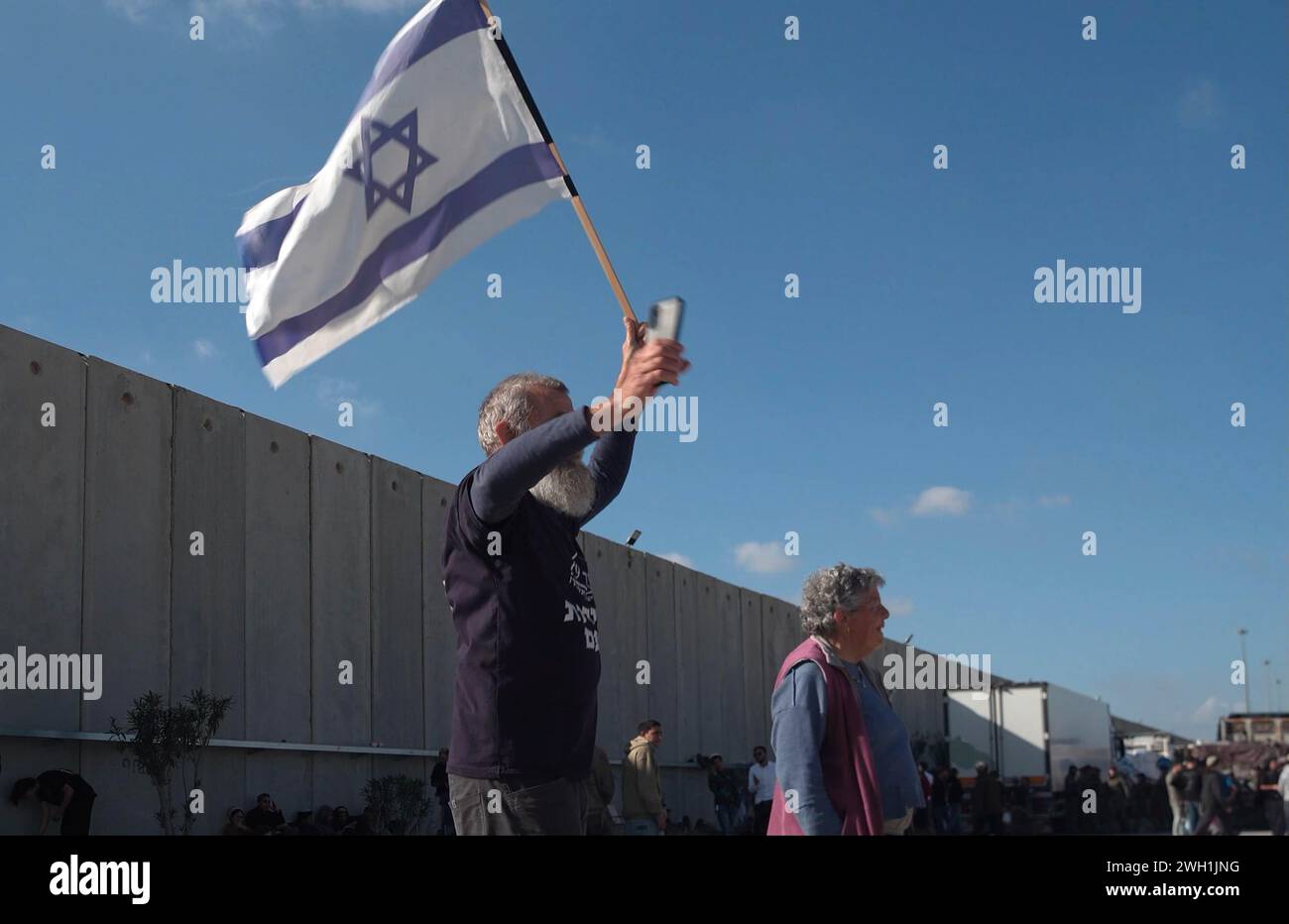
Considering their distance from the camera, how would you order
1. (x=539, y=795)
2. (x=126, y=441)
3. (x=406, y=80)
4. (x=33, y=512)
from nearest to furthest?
1. (x=539, y=795)
2. (x=406, y=80)
3. (x=33, y=512)
4. (x=126, y=441)

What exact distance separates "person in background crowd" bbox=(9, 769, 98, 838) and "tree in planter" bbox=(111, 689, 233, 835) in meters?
0.84

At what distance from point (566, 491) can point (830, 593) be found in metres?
1.51

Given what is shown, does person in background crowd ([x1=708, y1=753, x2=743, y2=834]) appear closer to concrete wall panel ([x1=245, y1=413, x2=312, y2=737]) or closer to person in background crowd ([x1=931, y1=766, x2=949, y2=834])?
concrete wall panel ([x1=245, y1=413, x2=312, y2=737])

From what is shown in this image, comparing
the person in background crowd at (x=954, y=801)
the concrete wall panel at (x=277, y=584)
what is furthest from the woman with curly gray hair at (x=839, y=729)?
the person in background crowd at (x=954, y=801)

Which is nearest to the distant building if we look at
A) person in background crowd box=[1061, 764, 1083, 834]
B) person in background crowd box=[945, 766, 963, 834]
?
person in background crowd box=[1061, 764, 1083, 834]

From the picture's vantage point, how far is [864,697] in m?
5.16

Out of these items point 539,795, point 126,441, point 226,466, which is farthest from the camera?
point 226,466

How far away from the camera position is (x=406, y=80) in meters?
5.61
